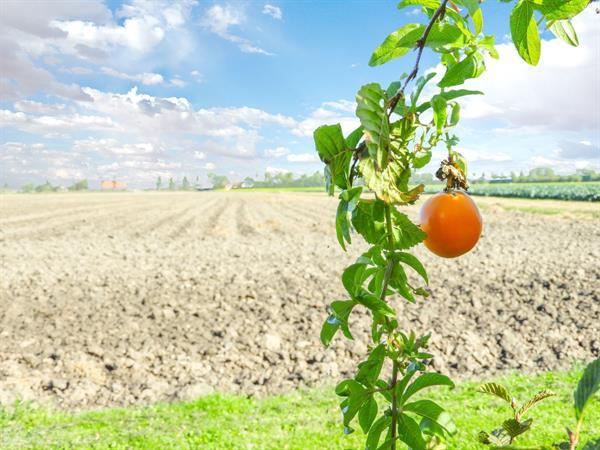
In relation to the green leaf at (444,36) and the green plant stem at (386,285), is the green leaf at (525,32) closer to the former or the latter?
the green leaf at (444,36)

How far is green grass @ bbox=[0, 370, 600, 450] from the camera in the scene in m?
3.79

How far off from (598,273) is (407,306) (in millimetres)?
3115

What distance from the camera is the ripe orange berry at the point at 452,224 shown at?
36.1 inches

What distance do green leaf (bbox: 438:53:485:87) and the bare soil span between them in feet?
13.9

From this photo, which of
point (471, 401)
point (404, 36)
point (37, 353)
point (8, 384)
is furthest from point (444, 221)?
point (37, 353)

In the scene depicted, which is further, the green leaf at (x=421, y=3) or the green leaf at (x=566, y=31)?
the green leaf at (x=566, y=31)

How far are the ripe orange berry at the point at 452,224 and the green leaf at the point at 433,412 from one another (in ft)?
0.87

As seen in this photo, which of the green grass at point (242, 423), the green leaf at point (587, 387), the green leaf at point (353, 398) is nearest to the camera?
the green leaf at point (587, 387)

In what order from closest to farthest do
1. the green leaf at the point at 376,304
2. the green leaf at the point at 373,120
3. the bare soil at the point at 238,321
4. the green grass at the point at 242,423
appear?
the green leaf at the point at 373,120, the green leaf at the point at 376,304, the green grass at the point at 242,423, the bare soil at the point at 238,321

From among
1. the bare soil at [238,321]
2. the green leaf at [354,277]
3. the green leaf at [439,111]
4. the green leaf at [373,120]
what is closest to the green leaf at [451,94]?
the green leaf at [439,111]

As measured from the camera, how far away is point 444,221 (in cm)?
92

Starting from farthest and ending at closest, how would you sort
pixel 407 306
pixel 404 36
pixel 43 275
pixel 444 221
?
1. pixel 43 275
2. pixel 407 306
3. pixel 444 221
4. pixel 404 36

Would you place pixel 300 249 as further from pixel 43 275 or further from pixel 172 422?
pixel 172 422

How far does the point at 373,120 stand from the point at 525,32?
0.24m
